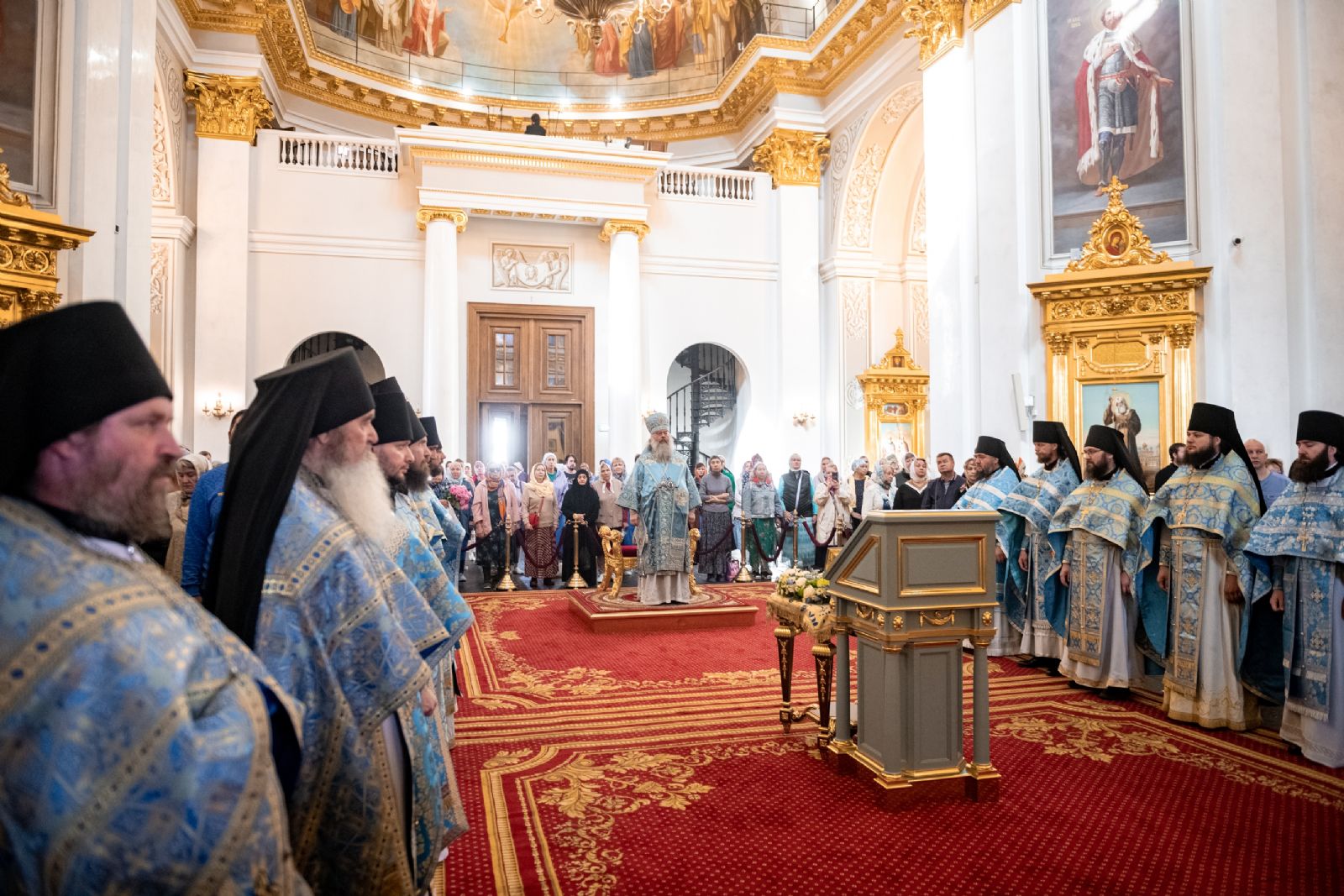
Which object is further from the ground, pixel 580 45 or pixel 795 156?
pixel 580 45

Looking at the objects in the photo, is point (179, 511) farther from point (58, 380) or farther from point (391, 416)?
point (58, 380)

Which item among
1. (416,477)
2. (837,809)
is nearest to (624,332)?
(416,477)

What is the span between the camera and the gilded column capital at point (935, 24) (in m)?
11.3

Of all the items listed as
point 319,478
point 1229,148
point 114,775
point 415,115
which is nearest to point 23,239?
point 319,478

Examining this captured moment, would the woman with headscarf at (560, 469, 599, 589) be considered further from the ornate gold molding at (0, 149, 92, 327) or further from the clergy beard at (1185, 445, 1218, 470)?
the clergy beard at (1185, 445, 1218, 470)

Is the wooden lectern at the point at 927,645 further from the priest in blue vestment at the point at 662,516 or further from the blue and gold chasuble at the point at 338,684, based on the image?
the priest in blue vestment at the point at 662,516

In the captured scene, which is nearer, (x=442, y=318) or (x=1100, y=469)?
(x=1100, y=469)

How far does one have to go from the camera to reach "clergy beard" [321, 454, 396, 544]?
2428 millimetres

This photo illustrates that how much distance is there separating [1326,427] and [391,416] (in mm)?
5166

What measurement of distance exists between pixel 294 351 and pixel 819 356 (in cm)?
1035

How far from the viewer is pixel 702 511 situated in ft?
38.0

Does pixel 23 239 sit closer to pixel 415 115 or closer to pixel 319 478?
pixel 319 478

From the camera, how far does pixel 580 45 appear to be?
1941 cm

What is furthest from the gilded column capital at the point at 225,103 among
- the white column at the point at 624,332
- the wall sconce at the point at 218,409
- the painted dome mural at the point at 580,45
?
the white column at the point at 624,332
